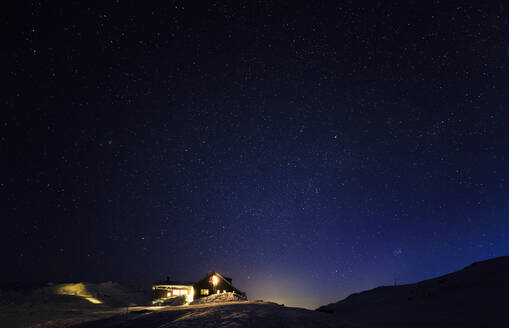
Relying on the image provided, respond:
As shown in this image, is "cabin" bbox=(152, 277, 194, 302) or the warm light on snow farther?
the warm light on snow

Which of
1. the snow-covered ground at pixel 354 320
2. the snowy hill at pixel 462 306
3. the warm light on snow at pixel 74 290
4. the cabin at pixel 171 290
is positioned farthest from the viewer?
the warm light on snow at pixel 74 290

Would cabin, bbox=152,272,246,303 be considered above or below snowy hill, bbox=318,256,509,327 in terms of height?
above

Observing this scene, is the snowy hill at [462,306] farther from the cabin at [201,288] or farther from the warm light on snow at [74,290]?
the warm light on snow at [74,290]

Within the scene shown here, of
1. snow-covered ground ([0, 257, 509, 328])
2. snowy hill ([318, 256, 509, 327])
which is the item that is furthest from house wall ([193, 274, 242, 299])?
snowy hill ([318, 256, 509, 327])

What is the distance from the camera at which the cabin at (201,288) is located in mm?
43631

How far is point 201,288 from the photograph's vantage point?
44.5 meters

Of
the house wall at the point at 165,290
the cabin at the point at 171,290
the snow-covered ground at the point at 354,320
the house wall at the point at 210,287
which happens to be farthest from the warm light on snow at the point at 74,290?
the snow-covered ground at the point at 354,320

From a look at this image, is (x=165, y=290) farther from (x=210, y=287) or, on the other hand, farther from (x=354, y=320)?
(x=354, y=320)

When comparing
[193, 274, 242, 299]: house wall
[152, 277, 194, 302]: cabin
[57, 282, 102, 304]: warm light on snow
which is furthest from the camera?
[57, 282, 102, 304]: warm light on snow

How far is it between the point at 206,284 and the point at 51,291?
46624 mm

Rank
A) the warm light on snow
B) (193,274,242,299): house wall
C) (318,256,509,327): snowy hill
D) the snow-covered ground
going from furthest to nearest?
the warm light on snow
(193,274,242,299): house wall
(318,256,509,327): snowy hill
the snow-covered ground

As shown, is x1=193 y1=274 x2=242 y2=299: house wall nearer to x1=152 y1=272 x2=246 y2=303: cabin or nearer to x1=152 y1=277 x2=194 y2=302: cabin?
x1=152 y1=272 x2=246 y2=303: cabin

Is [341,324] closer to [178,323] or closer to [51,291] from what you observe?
[178,323]

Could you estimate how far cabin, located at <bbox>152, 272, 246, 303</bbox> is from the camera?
1718 inches
